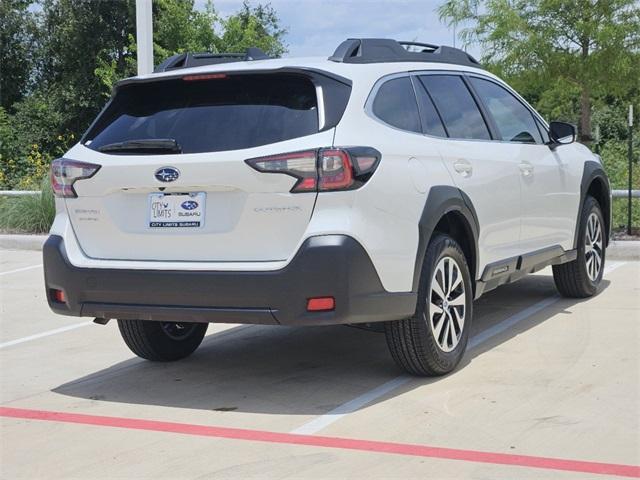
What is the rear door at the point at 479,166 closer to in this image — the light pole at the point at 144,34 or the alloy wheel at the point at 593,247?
the alloy wheel at the point at 593,247

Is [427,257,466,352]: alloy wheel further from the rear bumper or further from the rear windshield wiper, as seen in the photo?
the rear windshield wiper

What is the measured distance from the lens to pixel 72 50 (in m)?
33.0

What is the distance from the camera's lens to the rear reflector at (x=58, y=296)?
5.39 meters

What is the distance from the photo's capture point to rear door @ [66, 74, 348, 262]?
4875 mm

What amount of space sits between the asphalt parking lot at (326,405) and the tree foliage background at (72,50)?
2180 centimetres

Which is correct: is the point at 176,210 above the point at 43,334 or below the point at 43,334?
above

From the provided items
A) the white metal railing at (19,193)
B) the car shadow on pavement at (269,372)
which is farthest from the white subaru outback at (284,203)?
the white metal railing at (19,193)

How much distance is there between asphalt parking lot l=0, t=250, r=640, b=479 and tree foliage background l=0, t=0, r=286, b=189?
2180cm

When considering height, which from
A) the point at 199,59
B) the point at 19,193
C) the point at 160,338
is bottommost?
the point at 160,338

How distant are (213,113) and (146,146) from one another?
400 mm

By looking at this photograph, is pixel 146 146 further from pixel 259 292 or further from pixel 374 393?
pixel 374 393

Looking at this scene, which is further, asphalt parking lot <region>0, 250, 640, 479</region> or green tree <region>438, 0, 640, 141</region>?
green tree <region>438, 0, 640, 141</region>

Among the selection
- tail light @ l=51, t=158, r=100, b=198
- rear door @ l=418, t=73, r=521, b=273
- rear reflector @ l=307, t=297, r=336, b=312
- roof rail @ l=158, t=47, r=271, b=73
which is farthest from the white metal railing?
rear reflector @ l=307, t=297, r=336, b=312

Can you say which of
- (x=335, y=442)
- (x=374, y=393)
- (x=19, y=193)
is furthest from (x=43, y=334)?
(x=19, y=193)
